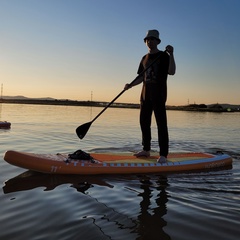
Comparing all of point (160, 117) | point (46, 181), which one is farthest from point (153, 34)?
point (46, 181)

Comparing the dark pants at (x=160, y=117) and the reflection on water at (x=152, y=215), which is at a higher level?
the dark pants at (x=160, y=117)

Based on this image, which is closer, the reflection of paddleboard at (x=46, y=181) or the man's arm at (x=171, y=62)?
the reflection of paddleboard at (x=46, y=181)

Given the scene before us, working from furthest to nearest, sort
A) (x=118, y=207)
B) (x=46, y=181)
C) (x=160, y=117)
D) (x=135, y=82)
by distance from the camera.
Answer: (x=135, y=82)
(x=160, y=117)
(x=46, y=181)
(x=118, y=207)

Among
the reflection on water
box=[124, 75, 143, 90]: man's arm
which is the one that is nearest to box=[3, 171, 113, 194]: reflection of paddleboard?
the reflection on water

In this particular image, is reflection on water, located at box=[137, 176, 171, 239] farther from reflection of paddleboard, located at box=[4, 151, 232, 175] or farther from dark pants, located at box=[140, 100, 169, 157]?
dark pants, located at box=[140, 100, 169, 157]

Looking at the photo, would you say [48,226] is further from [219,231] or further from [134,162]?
[134,162]

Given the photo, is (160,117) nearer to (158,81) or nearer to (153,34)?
(158,81)

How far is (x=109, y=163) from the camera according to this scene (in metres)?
5.98

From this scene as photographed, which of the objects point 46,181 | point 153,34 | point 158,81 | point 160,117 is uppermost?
point 153,34

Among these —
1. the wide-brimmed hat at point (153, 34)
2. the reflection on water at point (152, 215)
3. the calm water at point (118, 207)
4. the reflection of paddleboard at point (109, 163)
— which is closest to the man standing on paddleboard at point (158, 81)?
the wide-brimmed hat at point (153, 34)

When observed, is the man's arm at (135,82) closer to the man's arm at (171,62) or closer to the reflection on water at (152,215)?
the man's arm at (171,62)

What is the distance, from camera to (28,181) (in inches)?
200

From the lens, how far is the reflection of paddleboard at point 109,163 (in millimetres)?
5477

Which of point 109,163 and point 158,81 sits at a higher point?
point 158,81
